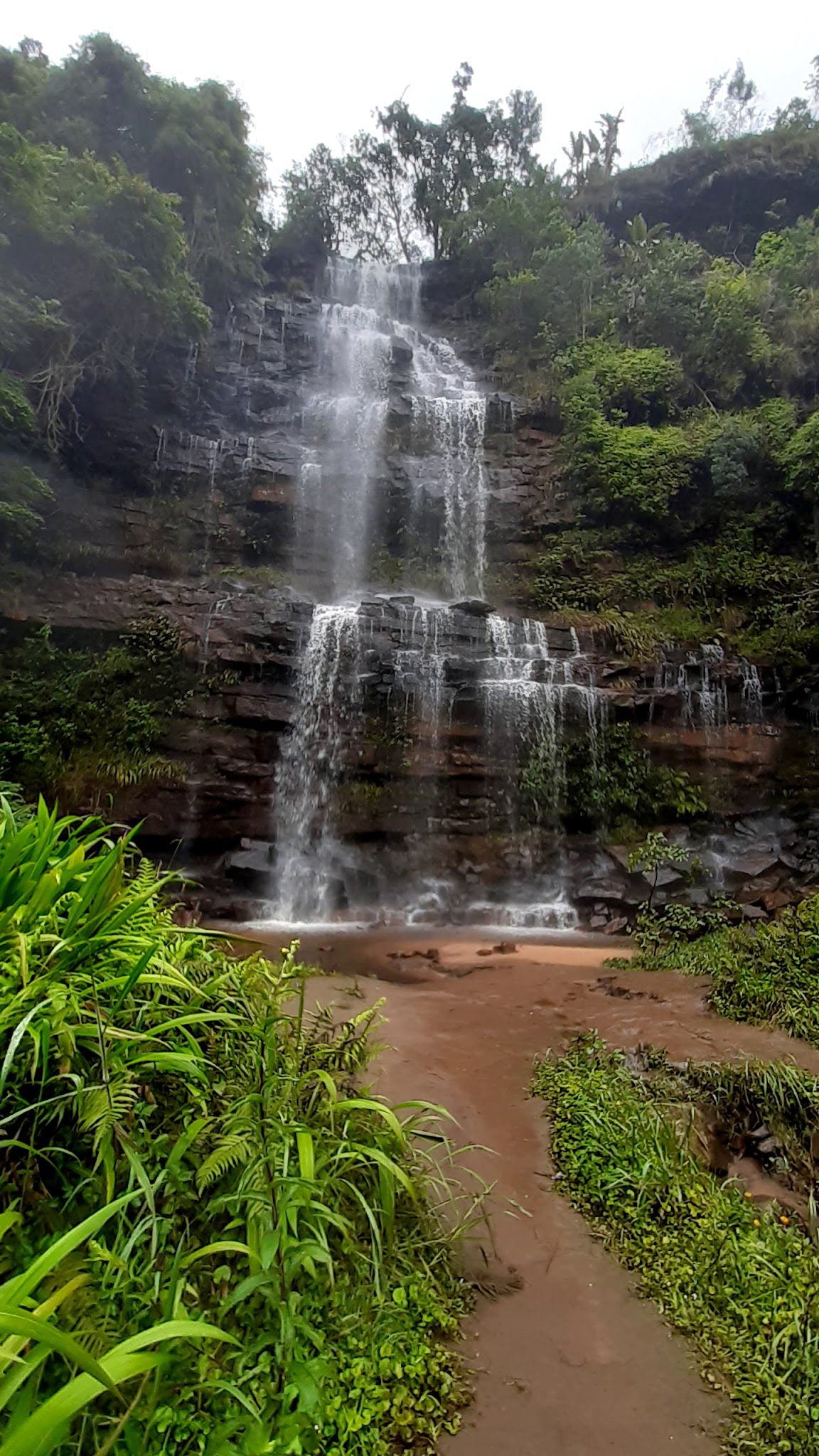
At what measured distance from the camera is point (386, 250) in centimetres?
2714

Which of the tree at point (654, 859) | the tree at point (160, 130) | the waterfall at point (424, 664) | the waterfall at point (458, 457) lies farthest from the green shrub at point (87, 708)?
the tree at point (160, 130)

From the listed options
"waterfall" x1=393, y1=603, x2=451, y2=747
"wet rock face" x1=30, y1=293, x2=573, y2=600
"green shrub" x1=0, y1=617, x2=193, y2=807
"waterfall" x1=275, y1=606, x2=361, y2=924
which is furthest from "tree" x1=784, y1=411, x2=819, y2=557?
"green shrub" x1=0, y1=617, x2=193, y2=807

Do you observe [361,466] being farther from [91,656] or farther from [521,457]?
[91,656]

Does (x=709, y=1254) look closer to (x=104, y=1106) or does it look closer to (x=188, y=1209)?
(x=188, y=1209)

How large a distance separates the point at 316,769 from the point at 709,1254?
31.1ft

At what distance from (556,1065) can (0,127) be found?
587 inches

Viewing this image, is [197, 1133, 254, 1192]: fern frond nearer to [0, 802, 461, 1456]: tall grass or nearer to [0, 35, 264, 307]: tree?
[0, 802, 461, 1456]: tall grass

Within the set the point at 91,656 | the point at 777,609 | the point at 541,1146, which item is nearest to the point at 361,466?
the point at 91,656

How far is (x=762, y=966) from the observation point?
564 cm

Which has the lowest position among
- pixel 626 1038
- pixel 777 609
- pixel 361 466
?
pixel 626 1038

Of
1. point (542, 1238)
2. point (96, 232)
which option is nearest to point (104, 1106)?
point (542, 1238)

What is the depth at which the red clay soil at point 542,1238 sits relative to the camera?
1.91 m

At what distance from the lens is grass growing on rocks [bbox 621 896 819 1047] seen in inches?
193

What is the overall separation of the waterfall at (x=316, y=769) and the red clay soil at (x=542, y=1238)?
449 centimetres
